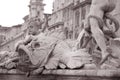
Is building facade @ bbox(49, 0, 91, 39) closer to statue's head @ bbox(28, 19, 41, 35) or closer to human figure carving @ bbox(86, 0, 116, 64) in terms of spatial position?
statue's head @ bbox(28, 19, 41, 35)

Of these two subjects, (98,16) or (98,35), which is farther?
(98,16)

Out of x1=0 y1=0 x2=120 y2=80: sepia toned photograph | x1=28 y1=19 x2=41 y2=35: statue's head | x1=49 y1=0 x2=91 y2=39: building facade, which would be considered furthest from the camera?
x1=49 y1=0 x2=91 y2=39: building facade

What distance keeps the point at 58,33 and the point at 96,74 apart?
2889mm

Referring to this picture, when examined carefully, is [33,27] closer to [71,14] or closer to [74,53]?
[74,53]

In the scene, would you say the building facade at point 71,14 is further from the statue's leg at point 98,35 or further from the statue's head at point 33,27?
the statue's leg at point 98,35

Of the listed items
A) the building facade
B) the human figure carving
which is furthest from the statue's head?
the building facade

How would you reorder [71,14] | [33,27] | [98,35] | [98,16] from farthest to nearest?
[71,14]
[33,27]
[98,16]
[98,35]

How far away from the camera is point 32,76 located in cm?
766

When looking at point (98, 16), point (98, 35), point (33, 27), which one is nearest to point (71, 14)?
point (33, 27)

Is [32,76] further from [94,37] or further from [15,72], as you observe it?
[94,37]

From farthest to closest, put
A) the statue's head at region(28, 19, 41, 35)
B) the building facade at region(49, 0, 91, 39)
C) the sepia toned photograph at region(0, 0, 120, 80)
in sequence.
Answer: the building facade at region(49, 0, 91, 39)
the statue's head at region(28, 19, 41, 35)
the sepia toned photograph at region(0, 0, 120, 80)

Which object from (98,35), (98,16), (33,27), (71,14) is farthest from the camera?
(71,14)

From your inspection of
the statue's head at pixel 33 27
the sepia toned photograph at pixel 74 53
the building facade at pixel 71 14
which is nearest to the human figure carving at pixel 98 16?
the sepia toned photograph at pixel 74 53

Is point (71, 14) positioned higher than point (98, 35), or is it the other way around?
point (71, 14)
